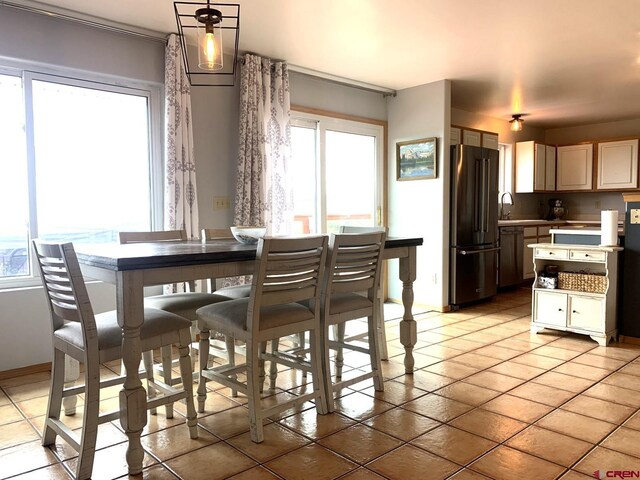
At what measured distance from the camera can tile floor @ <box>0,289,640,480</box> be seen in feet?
6.58

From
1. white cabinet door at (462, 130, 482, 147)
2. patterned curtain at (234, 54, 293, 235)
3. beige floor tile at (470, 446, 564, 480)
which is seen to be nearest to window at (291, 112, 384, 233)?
patterned curtain at (234, 54, 293, 235)

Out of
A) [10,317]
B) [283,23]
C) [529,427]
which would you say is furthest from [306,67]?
[529,427]

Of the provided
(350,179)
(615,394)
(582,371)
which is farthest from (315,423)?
(350,179)

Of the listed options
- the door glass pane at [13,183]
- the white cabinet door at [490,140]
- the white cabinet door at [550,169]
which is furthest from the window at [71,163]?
the white cabinet door at [550,169]

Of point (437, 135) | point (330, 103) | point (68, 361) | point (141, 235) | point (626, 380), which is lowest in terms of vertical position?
point (626, 380)

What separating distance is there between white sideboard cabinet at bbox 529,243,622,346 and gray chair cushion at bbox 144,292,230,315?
291cm

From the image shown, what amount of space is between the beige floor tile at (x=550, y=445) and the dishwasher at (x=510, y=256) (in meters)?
4.20

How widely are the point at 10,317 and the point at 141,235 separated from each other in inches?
44.4

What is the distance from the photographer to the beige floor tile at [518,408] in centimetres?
251

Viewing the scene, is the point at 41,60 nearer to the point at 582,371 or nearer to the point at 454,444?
the point at 454,444

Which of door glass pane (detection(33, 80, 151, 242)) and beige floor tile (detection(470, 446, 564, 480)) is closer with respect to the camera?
beige floor tile (detection(470, 446, 564, 480))

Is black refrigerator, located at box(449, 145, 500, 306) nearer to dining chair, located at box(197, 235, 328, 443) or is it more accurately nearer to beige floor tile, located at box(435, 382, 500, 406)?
beige floor tile, located at box(435, 382, 500, 406)

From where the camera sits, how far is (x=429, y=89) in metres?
5.20

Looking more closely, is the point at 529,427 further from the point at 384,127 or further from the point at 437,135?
the point at 384,127
